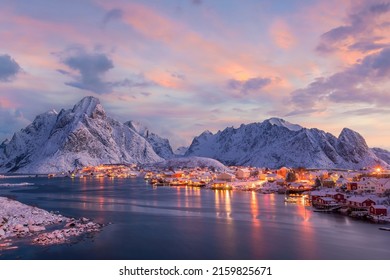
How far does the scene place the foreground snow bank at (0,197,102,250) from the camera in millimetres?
25500

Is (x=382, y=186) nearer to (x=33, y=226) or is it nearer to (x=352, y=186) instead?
(x=352, y=186)

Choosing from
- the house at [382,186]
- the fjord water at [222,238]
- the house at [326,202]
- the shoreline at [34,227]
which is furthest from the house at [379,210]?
the shoreline at [34,227]

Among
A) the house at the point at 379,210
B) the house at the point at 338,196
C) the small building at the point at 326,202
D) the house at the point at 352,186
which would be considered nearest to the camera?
the house at the point at 379,210

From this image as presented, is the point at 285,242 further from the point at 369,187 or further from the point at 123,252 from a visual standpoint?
the point at 369,187

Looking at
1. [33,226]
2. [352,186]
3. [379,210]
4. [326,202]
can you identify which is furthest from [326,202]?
[33,226]

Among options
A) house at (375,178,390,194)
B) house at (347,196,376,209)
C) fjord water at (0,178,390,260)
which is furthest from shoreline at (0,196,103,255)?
house at (375,178,390,194)

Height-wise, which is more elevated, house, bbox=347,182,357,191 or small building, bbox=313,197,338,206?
house, bbox=347,182,357,191

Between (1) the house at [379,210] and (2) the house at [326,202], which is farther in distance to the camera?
(2) the house at [326,202]

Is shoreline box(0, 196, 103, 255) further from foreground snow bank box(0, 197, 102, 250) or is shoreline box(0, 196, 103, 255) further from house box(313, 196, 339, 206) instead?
house box(313, 196, 339, 206)

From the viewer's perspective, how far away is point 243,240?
27.6m

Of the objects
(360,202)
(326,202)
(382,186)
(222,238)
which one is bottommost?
(222,238)

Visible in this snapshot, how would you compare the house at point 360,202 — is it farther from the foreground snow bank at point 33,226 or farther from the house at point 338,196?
the foreground snow bank at point 33,226

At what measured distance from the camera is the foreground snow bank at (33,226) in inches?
1004

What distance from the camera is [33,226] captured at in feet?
95.0
